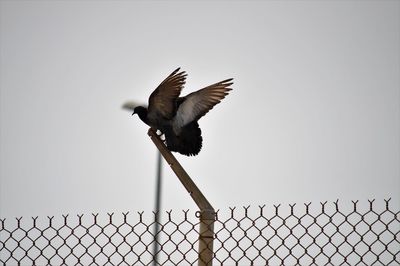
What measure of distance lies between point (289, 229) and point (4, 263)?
152cm

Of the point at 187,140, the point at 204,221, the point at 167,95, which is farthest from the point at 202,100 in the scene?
the point at 204,221

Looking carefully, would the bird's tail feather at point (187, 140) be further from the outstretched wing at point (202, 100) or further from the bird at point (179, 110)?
the outstretched wing at point (202, 100)

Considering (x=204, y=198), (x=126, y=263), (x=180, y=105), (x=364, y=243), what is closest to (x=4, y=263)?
(x=126, y=263)

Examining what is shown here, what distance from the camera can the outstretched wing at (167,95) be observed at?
16.8 feet

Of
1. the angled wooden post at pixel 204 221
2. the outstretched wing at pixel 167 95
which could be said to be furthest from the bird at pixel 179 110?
the angled wooden post at pixel 204 221

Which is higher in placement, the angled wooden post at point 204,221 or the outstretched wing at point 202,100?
the outstretched wing at point 202,100

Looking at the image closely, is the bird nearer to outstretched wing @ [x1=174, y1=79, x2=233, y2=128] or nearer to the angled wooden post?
outstretched wing @ [x1=174, y1=79, x2=233, y2=128]

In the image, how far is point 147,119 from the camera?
5.61 m

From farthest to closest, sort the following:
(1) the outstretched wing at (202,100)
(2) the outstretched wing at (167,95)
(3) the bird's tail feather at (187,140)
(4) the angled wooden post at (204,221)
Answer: (3) the bird's tail feather at (187,140) < (2) the outstretched wing at (167,95) < (1) the outstretched wing at (202,100) < (4) the angled wooden post at (204,221)

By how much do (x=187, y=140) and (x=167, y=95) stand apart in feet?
2.00

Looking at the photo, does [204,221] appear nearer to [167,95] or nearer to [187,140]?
[167,95]

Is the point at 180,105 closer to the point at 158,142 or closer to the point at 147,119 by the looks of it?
the point at 147,119

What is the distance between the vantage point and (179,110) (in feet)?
17.5

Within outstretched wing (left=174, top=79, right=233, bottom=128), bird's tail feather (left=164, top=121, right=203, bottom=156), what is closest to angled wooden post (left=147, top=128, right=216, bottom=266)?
outstretched wing (left=174, top=79, right=233, bottom=128)
